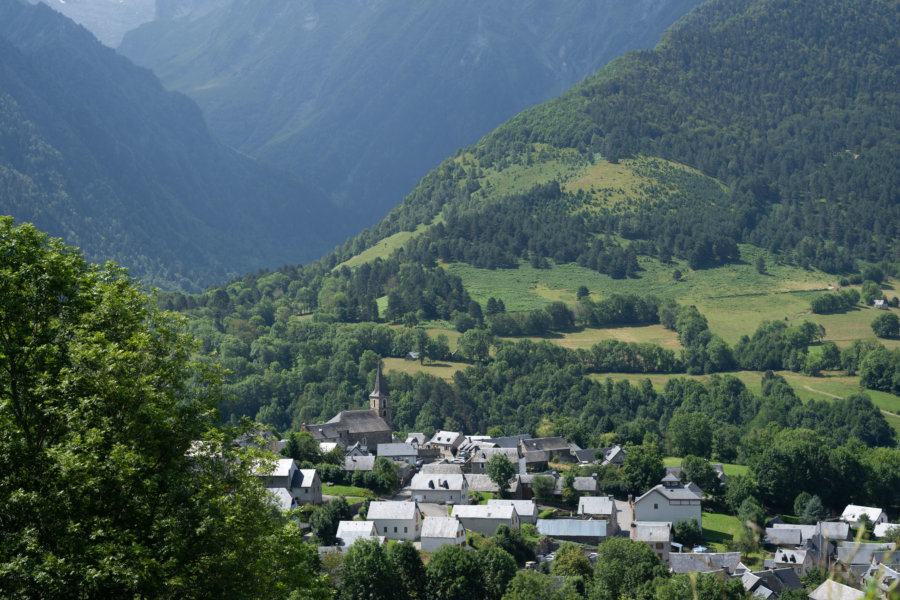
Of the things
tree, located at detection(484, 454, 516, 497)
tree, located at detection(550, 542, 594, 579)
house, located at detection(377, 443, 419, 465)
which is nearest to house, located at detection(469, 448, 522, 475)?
house, located at detection(377, 443, 419, 465)

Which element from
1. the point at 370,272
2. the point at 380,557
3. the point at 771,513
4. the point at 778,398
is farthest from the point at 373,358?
the point at 380,557

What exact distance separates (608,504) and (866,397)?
7086cm

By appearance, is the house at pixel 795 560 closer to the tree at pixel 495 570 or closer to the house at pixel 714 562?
the house at pixel 714 562

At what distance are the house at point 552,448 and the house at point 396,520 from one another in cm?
3184

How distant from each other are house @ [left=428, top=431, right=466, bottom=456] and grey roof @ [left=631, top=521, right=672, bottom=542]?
39.1 m

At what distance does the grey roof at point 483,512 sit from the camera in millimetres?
74375

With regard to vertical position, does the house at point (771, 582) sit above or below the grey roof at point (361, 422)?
below

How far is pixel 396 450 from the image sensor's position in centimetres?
10025

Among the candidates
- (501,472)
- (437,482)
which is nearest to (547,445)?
(501,472)

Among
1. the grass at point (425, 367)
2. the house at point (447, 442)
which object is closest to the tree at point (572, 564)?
the house at point (447, 442)

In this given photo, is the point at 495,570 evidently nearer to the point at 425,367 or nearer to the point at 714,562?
the point at 714,562

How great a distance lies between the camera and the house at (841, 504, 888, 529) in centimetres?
8279

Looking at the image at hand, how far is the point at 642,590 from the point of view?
191 ft

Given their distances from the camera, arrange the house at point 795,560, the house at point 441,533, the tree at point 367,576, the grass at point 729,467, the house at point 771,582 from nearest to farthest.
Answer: the tree at point 367,576, the house at point 771,582, the house at point 441,533, the house at point 795,560, the grass at point 729,467
